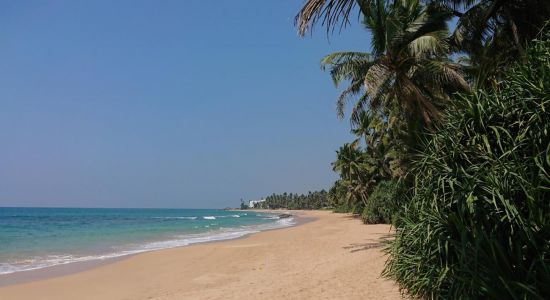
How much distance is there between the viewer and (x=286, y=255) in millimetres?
14672

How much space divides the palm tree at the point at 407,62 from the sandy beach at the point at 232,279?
4.64 metres

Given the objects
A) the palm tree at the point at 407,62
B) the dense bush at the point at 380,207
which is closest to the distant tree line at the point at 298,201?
the dense bush at the point at 380,207

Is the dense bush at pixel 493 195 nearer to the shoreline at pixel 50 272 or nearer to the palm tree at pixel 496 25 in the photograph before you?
the palm tree at pixel 496 25

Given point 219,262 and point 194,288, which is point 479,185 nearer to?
point 194,288

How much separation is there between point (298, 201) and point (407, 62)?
121 metres

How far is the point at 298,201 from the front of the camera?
132125 millimetres

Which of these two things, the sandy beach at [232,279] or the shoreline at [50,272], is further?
the shoreline at [50,272]

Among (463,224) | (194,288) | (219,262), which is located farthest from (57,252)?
(463,224)

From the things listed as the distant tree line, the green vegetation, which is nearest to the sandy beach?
the green vegetation

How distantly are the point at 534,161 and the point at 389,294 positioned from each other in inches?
147

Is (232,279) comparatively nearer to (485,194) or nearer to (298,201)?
(485,194)

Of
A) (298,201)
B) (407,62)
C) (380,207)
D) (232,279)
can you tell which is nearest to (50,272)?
(232,279)

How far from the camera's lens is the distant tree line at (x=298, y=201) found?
116 m

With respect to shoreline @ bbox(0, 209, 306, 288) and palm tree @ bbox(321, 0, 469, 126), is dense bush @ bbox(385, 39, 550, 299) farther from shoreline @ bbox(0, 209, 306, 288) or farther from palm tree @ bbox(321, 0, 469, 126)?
shoreline @ bbox(0, 209, 306, 288)
